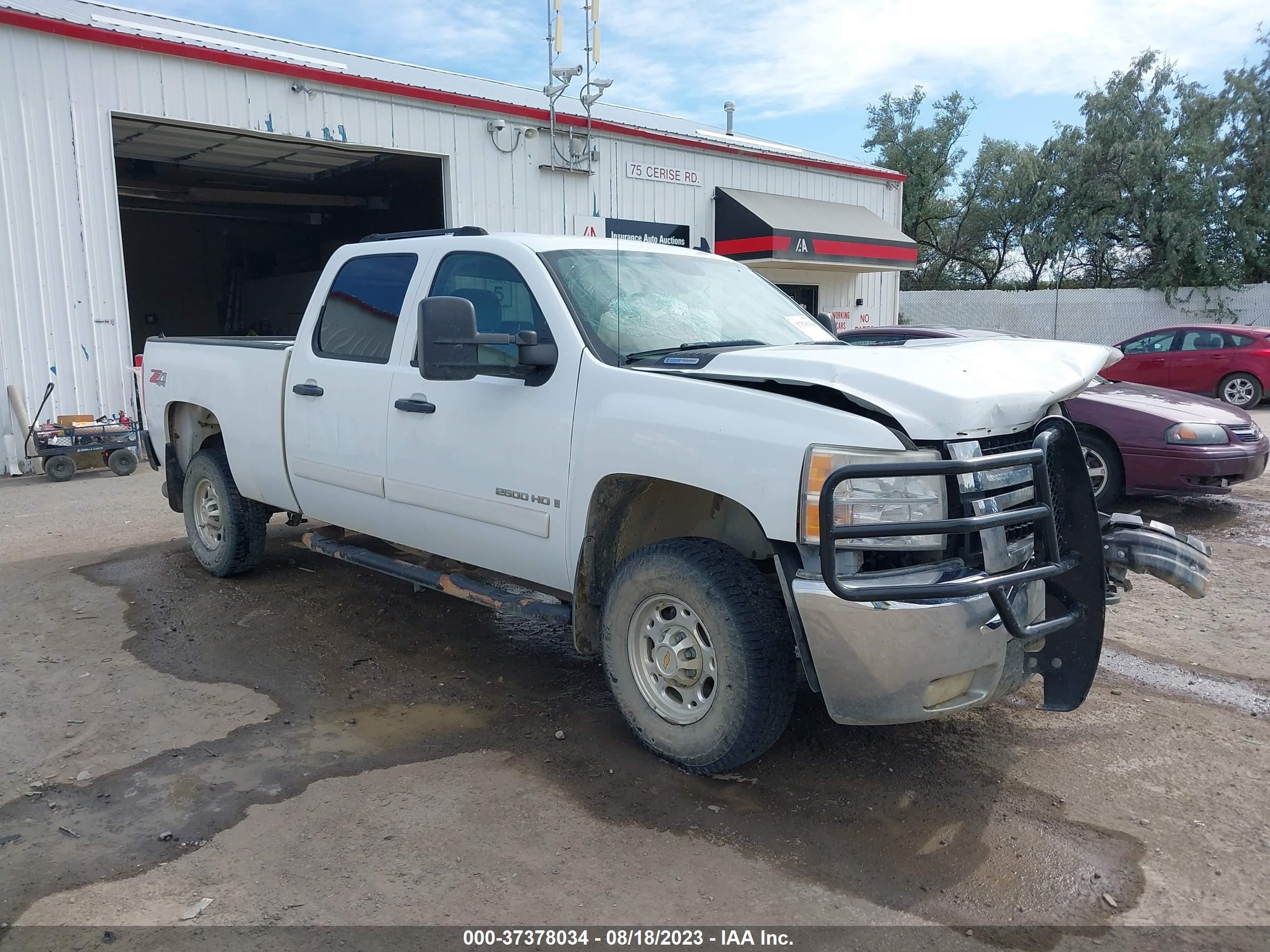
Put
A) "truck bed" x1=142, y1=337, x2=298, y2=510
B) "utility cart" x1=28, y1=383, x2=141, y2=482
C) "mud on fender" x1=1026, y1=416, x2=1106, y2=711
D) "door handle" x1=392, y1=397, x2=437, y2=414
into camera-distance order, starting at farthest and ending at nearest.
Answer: "utility cart" x1=28, y1=383, x2=141, y2=482, "truck bed" x1=142, y1=337, x2=298, y2=510, "door handle" x1=392, y1=397, x2=437, y2=414, "mud on fender" x1=1026, y1=416, x2=1106, y2=711

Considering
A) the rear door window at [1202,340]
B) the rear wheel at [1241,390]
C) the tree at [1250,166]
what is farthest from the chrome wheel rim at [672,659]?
the tree at [1250,166]

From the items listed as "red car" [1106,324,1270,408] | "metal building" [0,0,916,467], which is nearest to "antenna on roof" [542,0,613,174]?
"metal building" [0,0,916,467]

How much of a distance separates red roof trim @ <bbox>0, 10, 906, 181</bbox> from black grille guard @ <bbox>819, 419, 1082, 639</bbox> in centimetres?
1165

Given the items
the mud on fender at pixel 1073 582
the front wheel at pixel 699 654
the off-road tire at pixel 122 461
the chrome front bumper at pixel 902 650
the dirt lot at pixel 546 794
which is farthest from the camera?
the off-road tire at pixel 122 461

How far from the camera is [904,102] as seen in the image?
127 feet

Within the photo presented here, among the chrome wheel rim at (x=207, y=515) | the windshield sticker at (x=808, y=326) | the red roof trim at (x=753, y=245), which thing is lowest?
A: the chrome wheel rim at (x=207, y=515)

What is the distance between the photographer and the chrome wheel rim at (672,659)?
362 centimetres

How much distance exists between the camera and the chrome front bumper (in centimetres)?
310

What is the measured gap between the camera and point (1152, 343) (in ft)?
57.4

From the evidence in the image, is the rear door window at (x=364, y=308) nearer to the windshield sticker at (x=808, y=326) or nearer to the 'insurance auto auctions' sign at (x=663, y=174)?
the windshield sticker at (x=808, y=326)

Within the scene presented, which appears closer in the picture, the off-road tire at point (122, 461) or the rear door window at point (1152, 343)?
the off-road tire at point (122, 461)

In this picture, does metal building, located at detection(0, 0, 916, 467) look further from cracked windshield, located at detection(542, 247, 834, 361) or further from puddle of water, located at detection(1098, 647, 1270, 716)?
puddle of water, located at detection(1098, 647, 1270, 716)

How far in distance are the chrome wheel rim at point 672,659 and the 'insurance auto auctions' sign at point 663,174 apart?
555 inches

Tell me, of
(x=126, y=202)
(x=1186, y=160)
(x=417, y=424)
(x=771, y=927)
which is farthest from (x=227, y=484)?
(x=1186, y=160)
